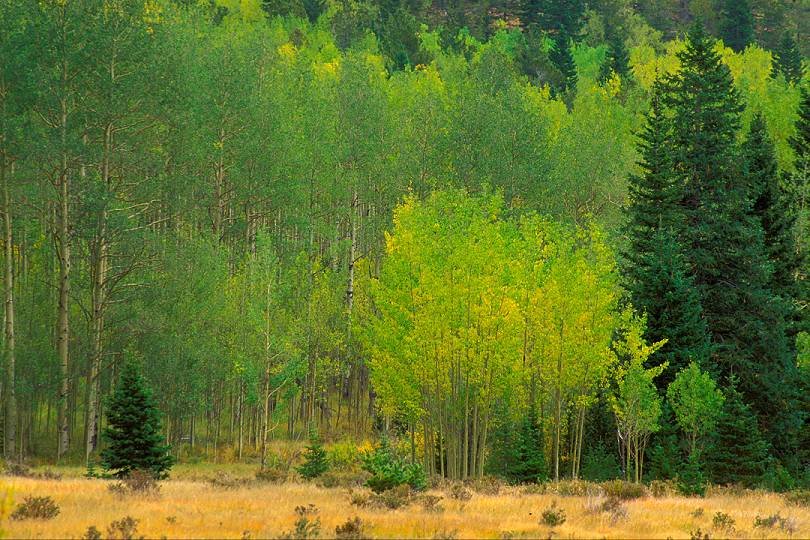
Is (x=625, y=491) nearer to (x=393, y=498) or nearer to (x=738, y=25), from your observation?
(x=393, y=498)

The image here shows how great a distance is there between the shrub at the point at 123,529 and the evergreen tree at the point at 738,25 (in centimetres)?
10682

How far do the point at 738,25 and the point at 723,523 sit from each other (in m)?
104

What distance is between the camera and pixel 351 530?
14.2 meters

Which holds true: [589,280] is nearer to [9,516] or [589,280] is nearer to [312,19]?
[9,516]

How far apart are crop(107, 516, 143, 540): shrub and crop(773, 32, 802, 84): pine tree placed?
80.4m

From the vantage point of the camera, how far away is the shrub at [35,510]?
14.4m

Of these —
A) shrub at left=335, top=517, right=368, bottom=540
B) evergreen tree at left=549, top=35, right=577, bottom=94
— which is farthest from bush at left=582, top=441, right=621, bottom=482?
evergreen tree at left=549, top=35, right=577, bottom=94

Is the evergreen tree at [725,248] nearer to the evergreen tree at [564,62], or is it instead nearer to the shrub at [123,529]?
the shrub at [123,529]

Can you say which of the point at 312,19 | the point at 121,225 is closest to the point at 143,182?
the point at 121,225

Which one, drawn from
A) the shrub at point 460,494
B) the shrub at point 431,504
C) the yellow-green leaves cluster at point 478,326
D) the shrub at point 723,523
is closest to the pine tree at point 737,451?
the yellow-green leaves cluster at point 478,326

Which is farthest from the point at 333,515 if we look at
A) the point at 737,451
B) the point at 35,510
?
the point at 737,451

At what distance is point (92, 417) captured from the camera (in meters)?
34.0

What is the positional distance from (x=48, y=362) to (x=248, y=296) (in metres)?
8.24

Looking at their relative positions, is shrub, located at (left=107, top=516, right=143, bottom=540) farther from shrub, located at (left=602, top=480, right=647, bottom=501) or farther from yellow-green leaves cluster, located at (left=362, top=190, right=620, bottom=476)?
yellow-green leaves cluster, located at (left=362, top=190, right=620, bottom=476)
